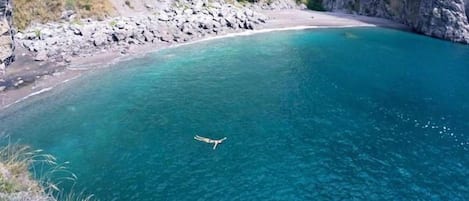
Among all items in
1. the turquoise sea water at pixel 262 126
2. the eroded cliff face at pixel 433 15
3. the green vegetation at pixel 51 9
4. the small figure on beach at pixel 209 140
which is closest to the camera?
the turquoise sea water at pixel 262 126

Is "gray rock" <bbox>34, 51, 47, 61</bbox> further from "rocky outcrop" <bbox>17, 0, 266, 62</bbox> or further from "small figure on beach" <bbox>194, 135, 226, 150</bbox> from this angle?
"small figure on beach" <bbox>194, 135, 226, 150</bbox>

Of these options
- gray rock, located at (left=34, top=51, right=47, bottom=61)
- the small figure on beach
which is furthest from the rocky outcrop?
the small figure on beach

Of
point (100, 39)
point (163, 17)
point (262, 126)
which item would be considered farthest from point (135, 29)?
point (262, 126)

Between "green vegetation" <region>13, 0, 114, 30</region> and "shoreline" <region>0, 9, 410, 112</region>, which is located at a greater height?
"green vegetation" <region>13, 0, 114, 30</region>

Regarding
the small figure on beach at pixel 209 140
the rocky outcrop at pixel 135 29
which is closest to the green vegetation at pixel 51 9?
the rocky outcrop at pixel 135 29

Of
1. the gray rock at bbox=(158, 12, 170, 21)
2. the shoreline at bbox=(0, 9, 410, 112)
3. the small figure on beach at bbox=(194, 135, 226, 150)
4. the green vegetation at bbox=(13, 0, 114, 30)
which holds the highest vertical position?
the green vegetation at bbox=(13, 0, 114, 30)

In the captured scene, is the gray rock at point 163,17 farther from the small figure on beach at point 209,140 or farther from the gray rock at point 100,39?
the small figure on beach at point 209,140
